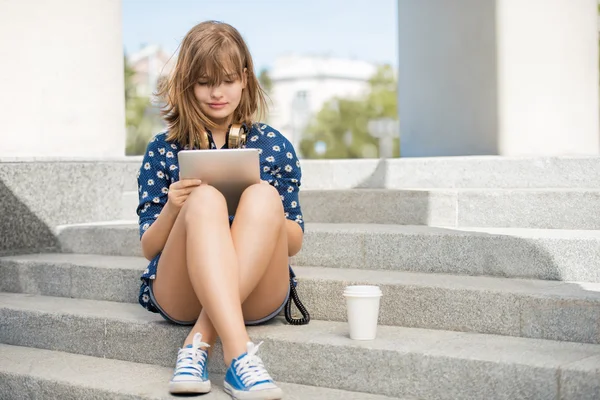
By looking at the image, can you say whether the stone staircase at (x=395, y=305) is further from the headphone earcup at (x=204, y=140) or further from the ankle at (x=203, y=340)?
the headphone earcup at (x=204, y=140)

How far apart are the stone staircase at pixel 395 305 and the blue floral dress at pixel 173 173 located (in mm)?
329

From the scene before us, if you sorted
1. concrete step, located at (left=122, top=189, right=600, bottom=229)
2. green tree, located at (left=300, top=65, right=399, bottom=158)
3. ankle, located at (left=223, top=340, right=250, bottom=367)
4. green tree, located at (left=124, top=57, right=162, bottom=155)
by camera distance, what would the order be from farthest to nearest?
green tree, located at (left=300, top=65, right=399, bottom=158), green tree, located at (left=124, top=57, right=162, bottom=155), concrete step, located at (left=122, top=189, right=600, bottom=229), ankle, located at (left=223, top=340, right=250, bottom=367)

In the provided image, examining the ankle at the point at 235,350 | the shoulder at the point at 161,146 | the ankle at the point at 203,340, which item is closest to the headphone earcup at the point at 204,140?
the shoulder at the point at 161,146

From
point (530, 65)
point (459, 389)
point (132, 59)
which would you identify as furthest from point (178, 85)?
point (132, 59)

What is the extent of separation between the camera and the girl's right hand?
2.92m

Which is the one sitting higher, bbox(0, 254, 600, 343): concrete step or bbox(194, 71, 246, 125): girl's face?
bbox(194, 71, 246, 125): girl's face

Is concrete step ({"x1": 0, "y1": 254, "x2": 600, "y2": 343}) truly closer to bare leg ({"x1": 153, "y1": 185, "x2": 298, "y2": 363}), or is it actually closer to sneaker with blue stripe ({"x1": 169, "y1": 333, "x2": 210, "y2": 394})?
bare leg ({"x1": 153, "y1": 185, "x2": 298, "y2": 363})

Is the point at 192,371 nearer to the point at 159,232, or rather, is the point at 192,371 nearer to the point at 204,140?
the point at 159,232

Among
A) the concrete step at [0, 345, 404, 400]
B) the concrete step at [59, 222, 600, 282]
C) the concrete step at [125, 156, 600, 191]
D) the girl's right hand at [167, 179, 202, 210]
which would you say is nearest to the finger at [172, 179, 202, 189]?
the girl's right hand at [167, 179, 202, 210]

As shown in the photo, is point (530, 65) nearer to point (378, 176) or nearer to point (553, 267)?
point (378, 176)

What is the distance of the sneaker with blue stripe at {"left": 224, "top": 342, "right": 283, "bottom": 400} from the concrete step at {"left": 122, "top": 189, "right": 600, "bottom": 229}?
181cm

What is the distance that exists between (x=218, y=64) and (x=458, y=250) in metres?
1.31

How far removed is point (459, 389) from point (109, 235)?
2356 mm

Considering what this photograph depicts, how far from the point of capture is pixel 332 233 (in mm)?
3939
